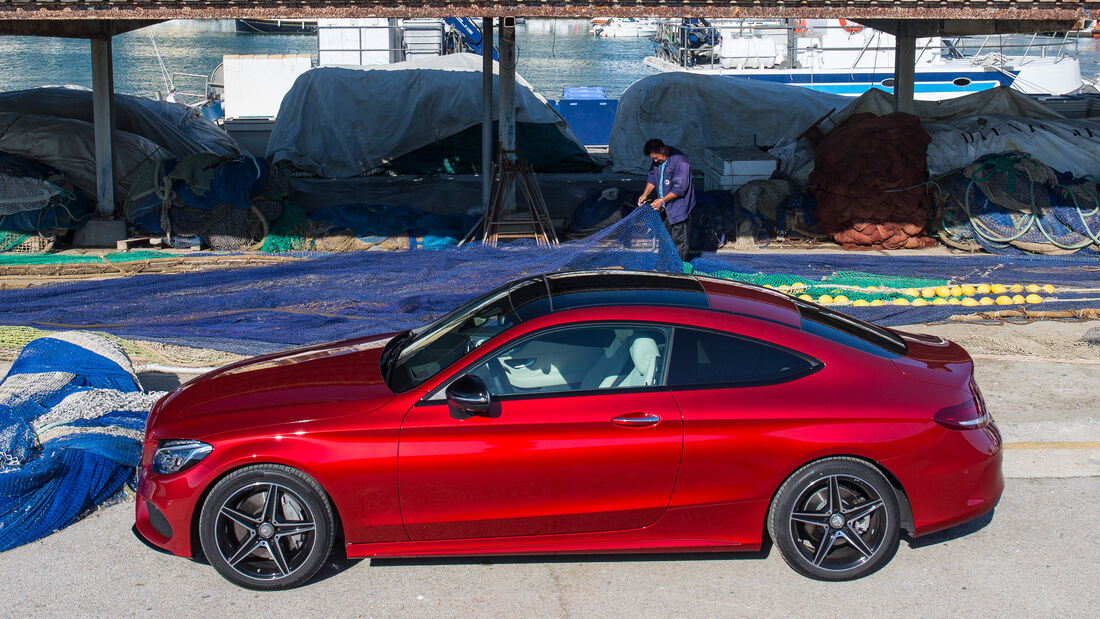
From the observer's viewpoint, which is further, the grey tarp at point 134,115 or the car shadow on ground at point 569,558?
the grey tarp at point 134,115

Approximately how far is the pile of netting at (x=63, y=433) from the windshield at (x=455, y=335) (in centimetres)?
186

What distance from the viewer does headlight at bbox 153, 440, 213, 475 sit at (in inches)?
191

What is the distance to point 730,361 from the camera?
5.05m

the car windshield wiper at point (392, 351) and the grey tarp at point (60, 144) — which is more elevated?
the grey tarp at point (60, 144)

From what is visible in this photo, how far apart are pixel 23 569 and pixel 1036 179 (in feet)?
40.4

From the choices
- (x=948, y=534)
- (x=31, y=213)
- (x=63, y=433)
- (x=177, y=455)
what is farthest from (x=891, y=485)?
(x=31, y=213)

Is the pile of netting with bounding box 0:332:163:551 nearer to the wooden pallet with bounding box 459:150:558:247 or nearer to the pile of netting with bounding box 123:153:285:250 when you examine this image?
the wooden pallet with bounding box 459:150:558:247

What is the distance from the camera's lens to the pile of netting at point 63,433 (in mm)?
5562

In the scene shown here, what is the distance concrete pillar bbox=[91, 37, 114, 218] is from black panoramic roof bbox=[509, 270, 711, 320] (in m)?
10.2

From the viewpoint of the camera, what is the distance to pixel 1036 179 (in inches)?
517

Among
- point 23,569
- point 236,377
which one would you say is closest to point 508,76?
point 236,377

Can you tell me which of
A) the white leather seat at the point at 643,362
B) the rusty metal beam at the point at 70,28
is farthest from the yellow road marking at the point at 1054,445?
the rusty metal beam at the point at 70,28

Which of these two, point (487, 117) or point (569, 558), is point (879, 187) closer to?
point (487, 117)

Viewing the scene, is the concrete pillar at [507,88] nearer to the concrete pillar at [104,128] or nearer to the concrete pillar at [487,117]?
the concrete pillar at [487,117]
